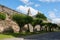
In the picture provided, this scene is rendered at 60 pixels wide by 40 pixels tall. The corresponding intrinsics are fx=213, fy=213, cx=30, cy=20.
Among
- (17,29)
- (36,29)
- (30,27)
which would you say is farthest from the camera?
(36,29)

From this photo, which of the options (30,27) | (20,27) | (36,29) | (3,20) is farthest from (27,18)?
(36,29)

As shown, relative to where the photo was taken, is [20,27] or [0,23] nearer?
[0,23]

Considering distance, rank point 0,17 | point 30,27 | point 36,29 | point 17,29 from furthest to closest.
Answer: point 36,29
point 30,27
point 17,29
point 0,17

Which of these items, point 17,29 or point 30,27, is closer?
point 17,29

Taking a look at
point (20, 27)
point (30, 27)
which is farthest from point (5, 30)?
point (30, 27)

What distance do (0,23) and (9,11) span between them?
5.26 meters

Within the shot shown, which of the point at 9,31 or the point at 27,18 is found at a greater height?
the point at 27,18

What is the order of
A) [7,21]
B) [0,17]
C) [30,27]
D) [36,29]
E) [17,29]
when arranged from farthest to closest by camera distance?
1. [36,29]
2. [30,27]
3. [17,29]
4. [7,21]
5. [0,17]

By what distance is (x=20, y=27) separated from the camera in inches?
1811

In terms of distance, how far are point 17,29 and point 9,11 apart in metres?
4.31

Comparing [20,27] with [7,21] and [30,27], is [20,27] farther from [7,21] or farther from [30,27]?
[30,27]

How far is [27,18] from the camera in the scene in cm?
4497

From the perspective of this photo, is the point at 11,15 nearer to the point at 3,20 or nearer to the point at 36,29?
the point at 3,20

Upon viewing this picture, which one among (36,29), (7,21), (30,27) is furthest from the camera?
(36,29)
